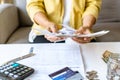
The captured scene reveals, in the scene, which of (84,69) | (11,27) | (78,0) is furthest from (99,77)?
(11,27)

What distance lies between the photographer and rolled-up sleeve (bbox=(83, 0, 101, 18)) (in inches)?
48.3

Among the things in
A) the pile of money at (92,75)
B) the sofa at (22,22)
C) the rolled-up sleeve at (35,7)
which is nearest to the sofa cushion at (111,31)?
the sofa at (22,22)

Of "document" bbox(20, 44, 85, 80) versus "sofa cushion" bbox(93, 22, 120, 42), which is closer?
"document" bbox(20, 44, 85, 80)

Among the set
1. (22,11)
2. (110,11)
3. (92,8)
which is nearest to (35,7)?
(92,8)

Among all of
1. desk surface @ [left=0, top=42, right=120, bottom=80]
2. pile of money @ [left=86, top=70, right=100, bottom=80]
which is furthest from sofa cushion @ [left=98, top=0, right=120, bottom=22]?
pile of money @ [left=86, top=70, right=100, bottom=80]

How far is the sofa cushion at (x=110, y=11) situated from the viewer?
1.79m

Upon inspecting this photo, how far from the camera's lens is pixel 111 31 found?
5.34 feet

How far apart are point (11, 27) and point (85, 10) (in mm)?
638

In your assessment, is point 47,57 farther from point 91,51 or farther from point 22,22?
point 22,22

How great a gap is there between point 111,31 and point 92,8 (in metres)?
0.44

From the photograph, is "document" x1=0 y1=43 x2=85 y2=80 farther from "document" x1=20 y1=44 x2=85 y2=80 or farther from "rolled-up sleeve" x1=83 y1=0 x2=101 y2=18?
"rolled-up sleeve" x1=83 y1=0 x2=101 y2=18

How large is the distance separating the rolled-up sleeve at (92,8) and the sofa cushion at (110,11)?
0.51 metres

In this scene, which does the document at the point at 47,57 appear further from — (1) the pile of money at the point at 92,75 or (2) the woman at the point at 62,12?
(2) the woman at the point at 62,12

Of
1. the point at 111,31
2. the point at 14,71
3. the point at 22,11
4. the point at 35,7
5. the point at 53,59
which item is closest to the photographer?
the point at 14,71
